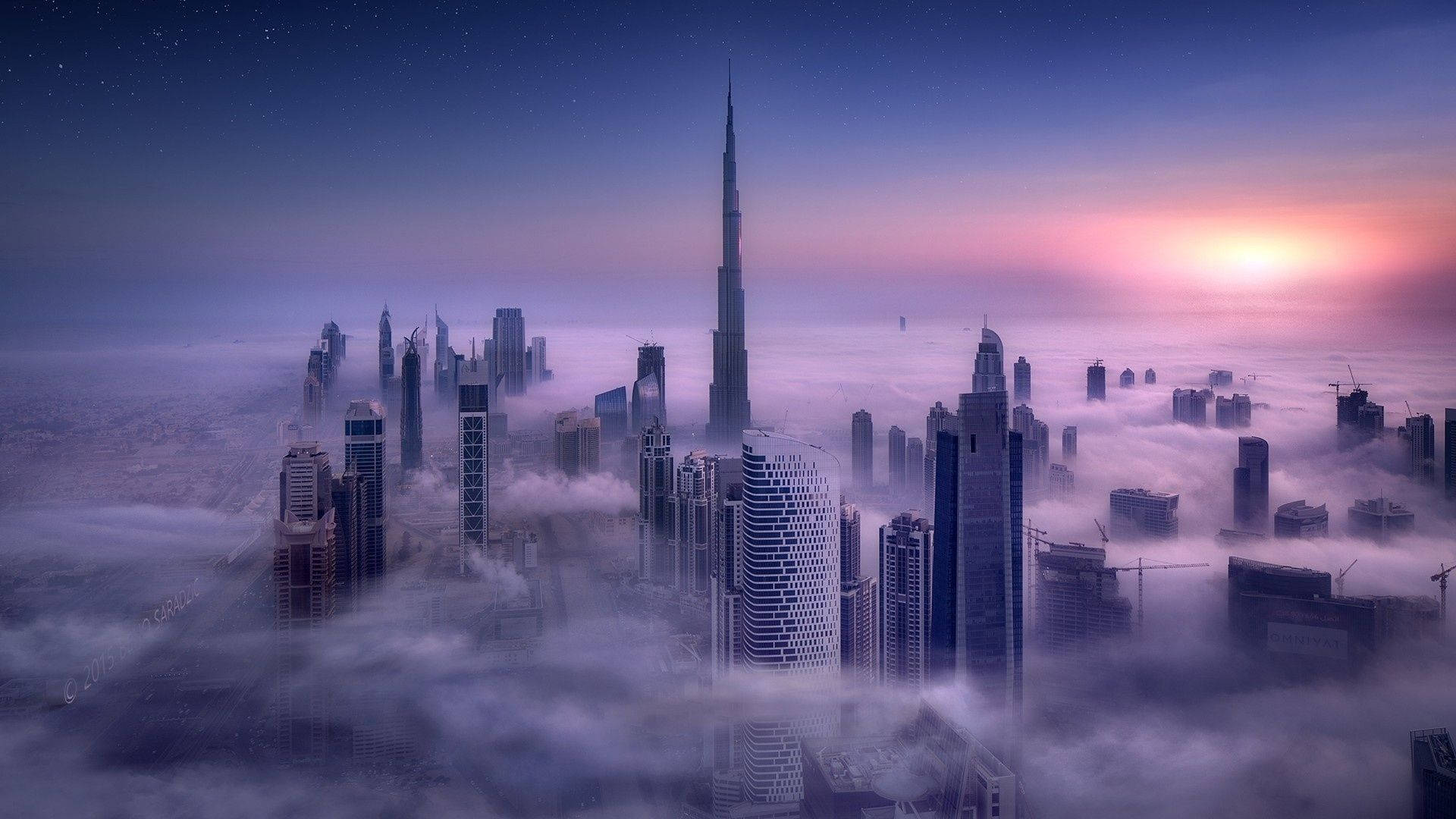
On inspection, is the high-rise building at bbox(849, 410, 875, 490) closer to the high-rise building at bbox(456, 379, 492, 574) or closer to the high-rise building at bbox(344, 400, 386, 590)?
the high-rise building at bbox(456, 379, 492, 574)

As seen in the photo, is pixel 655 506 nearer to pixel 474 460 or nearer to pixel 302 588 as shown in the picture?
pixel 474 460

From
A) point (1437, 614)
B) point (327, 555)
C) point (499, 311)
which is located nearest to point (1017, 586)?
point (1437, 614)

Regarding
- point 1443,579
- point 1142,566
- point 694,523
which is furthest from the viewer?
point 694,523

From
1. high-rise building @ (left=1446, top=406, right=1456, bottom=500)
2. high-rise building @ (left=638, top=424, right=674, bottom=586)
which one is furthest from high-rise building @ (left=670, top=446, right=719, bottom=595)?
high-rise building @ (left=1446, top=406, right=1456, bottom=500)

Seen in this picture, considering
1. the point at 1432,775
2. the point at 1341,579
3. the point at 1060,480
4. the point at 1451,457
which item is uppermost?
the point at 1451,457

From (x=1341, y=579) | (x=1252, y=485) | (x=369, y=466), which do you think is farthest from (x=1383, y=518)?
(x=369, y=466)

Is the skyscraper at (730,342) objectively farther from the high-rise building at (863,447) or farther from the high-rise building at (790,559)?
the high-rise building at (790,559)
